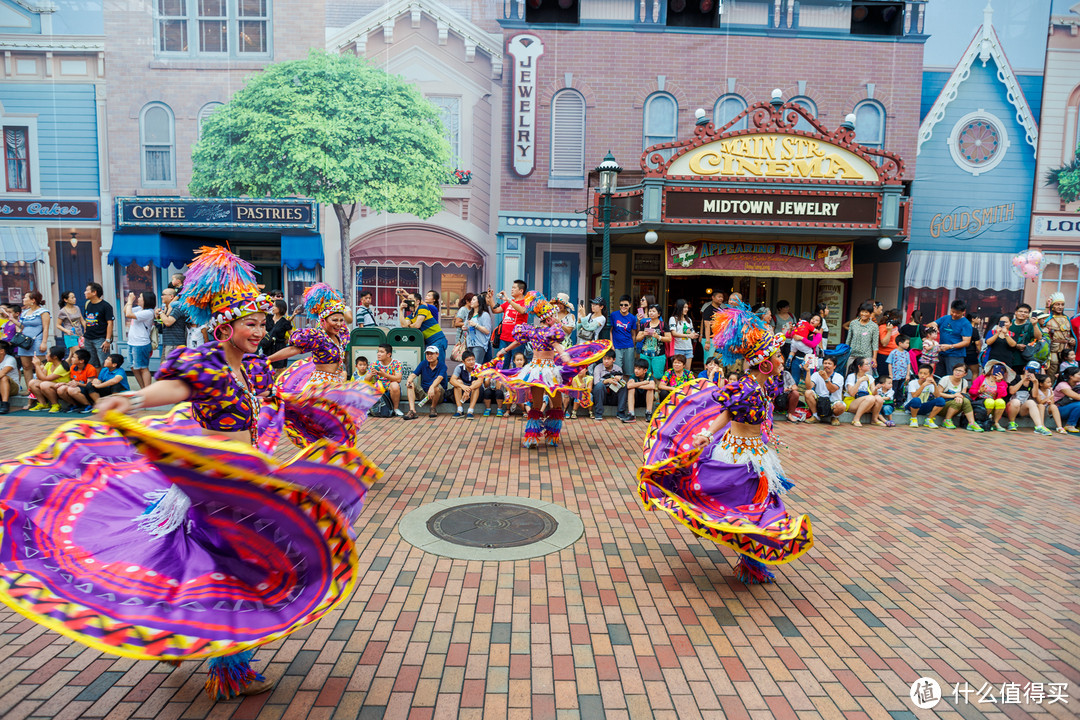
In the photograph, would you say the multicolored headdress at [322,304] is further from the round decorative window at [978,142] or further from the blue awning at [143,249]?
the round decorative window at [978,142]

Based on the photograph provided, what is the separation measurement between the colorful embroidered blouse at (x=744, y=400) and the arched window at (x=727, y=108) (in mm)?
11768

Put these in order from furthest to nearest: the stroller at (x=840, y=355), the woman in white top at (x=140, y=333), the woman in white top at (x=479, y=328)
Answer: the woman in white top at (x=479, y=328) < the stroller at (x=840, y=355) < the woman in white top at (x=140, y=333)

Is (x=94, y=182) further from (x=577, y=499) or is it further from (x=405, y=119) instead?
(x=577, y=499)

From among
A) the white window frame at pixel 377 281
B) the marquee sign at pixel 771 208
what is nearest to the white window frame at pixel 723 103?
the marquee sign at pixel 771 208

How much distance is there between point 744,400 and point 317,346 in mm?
4098

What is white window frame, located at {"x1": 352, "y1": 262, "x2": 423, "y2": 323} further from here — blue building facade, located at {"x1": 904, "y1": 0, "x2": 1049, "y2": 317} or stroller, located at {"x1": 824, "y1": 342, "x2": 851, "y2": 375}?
blue building facade, located at {"x1": 904, "y1": 0, "x2": 1049, "y2": 317}

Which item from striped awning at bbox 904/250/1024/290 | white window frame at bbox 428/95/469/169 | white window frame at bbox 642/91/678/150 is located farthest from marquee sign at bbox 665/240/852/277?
white window frame at bbox 428/95/469/169

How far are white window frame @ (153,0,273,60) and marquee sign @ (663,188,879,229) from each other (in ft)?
31.0

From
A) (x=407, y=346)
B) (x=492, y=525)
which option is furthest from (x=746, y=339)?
(x=407, y=346)

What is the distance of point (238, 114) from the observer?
535 inches

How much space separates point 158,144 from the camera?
1376 cm

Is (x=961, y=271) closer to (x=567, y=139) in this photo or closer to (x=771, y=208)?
(x=771, y=208)

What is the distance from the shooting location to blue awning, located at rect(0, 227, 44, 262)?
1373 centimetres

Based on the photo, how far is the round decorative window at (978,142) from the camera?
14383mm
